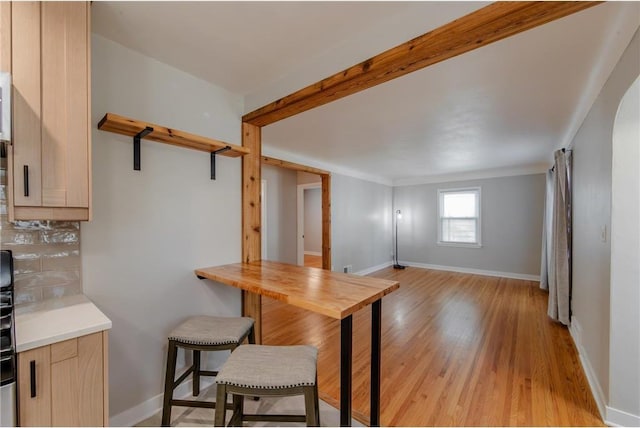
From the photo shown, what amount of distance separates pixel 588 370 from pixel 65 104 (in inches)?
149

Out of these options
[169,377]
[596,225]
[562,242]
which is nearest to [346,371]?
[169,377]

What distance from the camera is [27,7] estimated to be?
108cm

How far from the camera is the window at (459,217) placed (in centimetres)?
601

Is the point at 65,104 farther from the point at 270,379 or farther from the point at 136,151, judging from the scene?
the point at 270,379

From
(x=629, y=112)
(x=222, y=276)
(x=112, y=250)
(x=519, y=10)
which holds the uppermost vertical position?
(x=519, y=10)

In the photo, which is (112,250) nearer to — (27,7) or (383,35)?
(27,7)

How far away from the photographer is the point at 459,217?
621 cm

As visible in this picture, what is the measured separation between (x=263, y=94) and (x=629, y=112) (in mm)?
2344

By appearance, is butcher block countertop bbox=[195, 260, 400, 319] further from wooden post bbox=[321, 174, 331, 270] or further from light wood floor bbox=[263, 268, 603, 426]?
wooden post bbox=[321, 174, 331, 270]

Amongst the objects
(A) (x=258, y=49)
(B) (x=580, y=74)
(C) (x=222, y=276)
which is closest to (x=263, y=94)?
(A) (x=258, y=49)

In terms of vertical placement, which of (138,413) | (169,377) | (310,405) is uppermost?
(310,405)

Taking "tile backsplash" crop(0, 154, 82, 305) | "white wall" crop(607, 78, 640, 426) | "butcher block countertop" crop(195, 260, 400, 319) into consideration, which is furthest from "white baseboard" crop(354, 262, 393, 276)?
"tile backsplash" crop(0, 154, 82, 305)

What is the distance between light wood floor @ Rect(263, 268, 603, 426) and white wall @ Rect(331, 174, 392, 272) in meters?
1.55

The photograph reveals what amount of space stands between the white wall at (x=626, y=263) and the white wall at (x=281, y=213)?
14.7ft
